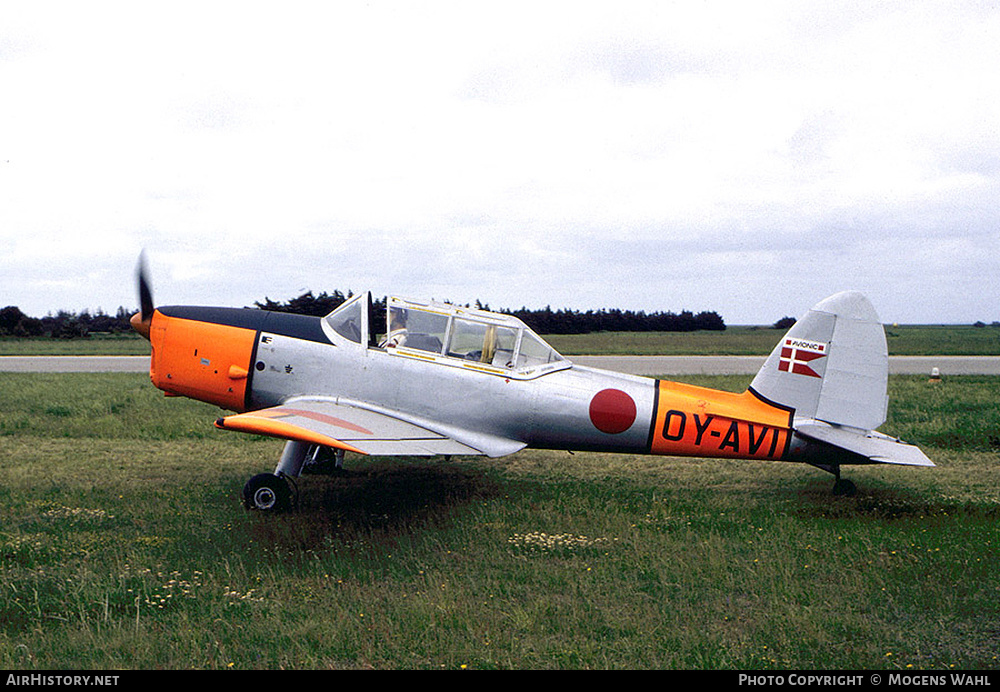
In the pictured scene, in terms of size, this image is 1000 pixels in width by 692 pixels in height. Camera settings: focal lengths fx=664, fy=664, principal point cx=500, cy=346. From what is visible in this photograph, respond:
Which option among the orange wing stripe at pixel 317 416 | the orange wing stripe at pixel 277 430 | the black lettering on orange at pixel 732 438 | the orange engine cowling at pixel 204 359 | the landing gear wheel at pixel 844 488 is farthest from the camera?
the landing gear wheel at pixel 844 488

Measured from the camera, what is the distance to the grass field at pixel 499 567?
4227 mm

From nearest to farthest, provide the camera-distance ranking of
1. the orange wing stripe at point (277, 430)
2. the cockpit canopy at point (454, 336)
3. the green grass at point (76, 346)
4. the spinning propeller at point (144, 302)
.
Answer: the orange wing stripe at point (277, 430) → the cockpit canopy at point (454, 336) → the spinning propeller at point (144, 302) → the green grass at point (76, 346)

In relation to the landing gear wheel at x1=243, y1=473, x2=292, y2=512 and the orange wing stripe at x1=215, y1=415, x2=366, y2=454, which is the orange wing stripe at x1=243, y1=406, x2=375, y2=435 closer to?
the orange wing stripe at x1=215, y1=415, x2=366, y2=454

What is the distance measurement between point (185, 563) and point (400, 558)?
5.94 ft

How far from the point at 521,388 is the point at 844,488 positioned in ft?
13.7

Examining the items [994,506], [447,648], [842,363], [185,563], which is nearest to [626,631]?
[447,648]

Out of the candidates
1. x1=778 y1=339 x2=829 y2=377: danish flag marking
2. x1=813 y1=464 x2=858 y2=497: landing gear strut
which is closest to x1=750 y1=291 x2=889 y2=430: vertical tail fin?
x1=778 y1=339 x2=829 y2=377: danish flag marking

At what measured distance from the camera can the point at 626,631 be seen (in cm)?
447

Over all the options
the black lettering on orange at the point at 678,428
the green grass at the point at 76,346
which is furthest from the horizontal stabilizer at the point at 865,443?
the green grass at the point at 76,346

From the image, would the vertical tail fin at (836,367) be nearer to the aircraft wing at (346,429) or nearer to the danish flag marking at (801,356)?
the danish flag marking at (801,356)

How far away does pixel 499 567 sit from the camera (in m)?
5.66

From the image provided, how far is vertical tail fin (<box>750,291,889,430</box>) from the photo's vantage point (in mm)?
7680

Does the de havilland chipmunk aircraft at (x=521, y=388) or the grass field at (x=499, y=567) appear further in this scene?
the de havilland chipmunk aircraft at (x=521, y=388)

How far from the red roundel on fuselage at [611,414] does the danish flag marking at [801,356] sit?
76.7 inches
